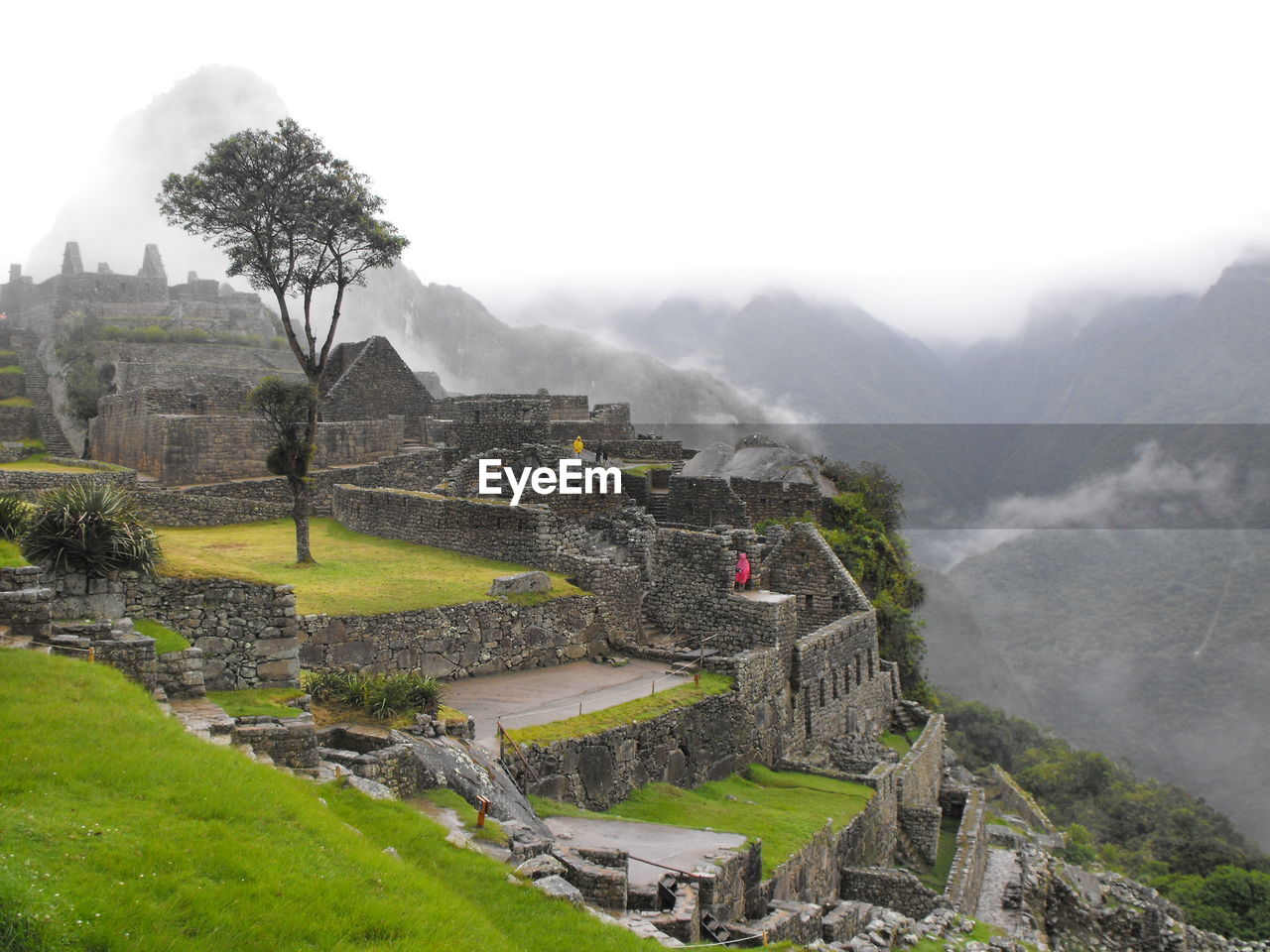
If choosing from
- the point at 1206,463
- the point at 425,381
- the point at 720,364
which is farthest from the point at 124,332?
the point at 1206,463

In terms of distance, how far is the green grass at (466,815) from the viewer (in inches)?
368

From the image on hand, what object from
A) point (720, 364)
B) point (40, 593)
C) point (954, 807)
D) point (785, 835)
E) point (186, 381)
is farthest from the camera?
point (720, 364)

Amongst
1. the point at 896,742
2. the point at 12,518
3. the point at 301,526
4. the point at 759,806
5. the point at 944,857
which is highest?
the point at 12,518

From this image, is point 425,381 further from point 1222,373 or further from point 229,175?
point 1222,373

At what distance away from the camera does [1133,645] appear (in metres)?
49.4

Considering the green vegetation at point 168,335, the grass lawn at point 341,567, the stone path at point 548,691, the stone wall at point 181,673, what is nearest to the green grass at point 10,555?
the grass lawn at point 341,567

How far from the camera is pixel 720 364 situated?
54969 mm

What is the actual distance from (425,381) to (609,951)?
139 ft

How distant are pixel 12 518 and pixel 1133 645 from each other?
50.8m

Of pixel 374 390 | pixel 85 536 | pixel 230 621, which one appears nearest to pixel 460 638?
pixel 230 621

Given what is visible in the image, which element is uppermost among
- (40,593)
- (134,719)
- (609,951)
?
(40,593)

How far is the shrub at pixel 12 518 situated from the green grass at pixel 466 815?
5.12m

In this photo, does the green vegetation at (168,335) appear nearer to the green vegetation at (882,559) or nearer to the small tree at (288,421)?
the small tree at (288,421)

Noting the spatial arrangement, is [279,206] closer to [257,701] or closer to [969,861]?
[257,701]
